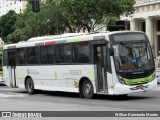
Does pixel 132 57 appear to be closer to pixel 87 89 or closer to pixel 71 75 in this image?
pixel 87 89

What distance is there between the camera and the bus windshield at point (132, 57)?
18.5 m

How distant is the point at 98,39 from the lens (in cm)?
1928

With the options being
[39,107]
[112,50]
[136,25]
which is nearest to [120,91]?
[112,50]

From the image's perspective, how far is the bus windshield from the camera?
18.5m

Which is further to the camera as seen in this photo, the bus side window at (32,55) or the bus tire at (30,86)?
the bus tire at (30,86)

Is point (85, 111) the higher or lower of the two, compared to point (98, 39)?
lower

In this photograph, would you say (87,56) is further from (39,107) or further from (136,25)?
(136,25)

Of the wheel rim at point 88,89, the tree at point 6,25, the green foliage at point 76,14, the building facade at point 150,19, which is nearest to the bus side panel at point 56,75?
the wheel rim at point 88,89

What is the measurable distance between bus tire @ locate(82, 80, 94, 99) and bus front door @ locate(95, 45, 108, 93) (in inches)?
20.0

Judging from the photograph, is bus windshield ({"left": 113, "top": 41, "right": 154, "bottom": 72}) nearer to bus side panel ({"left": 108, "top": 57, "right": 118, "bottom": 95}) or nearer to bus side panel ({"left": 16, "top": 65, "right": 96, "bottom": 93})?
bus side panel ({"left": 108, "top": 57, "right": 118, "bottom": 95})

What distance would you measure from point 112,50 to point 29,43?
23.3ft

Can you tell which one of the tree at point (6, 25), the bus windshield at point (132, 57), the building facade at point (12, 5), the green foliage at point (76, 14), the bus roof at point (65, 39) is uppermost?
the building facade at point (12, 5)

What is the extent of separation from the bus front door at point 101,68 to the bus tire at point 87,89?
51 centimetres

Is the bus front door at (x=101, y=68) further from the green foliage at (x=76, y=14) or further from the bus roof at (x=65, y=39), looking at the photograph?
the green foliage at (x=76, y=14)
